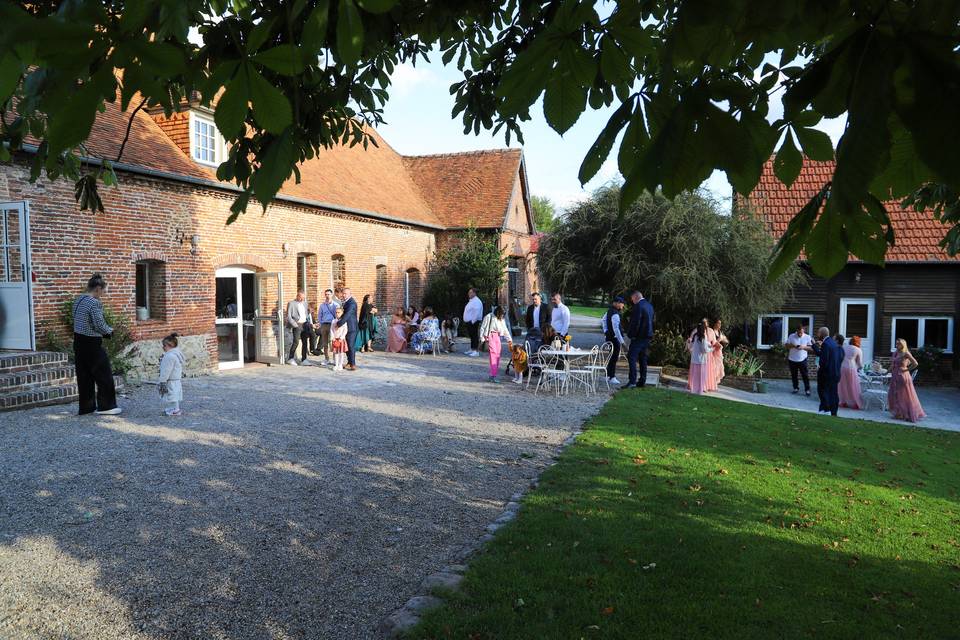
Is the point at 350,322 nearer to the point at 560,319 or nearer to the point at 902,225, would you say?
the point at 560,319

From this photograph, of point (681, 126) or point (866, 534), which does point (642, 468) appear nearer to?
point (866, 534)

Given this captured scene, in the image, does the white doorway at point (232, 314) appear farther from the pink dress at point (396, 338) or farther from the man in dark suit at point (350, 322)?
the pink dress at point (396, 338)

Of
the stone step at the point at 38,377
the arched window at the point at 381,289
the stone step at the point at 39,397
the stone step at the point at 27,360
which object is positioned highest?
the arched window at the point at 381,289

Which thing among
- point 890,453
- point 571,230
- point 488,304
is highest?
point 571,230

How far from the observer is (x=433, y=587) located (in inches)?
150

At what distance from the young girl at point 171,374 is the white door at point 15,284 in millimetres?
2825

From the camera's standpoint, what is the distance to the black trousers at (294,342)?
15.5 m

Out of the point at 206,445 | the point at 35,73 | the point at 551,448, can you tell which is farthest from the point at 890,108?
the point at 206,445

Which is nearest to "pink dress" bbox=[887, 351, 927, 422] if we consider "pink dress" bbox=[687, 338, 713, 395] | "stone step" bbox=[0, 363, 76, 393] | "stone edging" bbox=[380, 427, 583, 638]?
"pink dress" bbox=[687, 338, 713, 395]

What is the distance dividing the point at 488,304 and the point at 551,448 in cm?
1403

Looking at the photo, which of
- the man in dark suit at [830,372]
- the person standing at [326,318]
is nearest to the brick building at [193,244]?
the person standing at [326,318]

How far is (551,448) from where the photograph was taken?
760 cm

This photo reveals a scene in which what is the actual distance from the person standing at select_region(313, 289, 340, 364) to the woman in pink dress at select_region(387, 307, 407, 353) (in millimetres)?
2824

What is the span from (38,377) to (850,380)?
15584 mm
